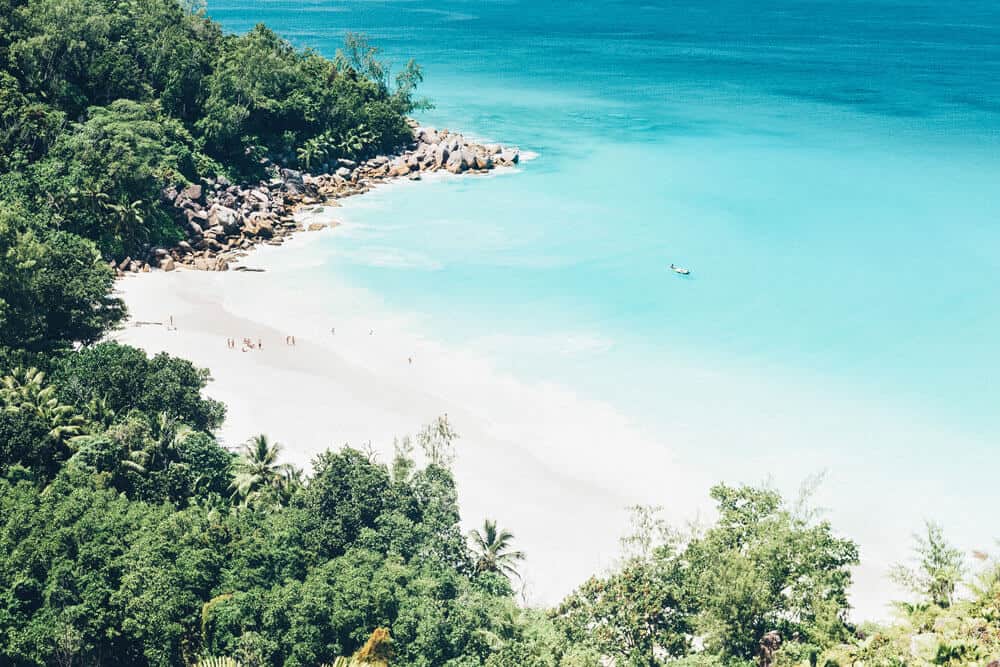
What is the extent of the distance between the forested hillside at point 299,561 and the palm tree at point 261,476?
0.09 metres

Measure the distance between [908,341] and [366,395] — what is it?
33929 millimetres

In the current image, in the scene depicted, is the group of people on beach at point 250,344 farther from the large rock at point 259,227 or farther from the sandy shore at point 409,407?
the large rock at point 259,227

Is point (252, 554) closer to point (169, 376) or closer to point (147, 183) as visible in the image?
point (169, 376)

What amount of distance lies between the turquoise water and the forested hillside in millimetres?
10638

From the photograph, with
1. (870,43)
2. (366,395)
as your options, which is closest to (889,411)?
(366,395)

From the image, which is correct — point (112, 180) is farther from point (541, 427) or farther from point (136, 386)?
point (541, 427)

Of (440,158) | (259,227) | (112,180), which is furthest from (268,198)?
(440,158)

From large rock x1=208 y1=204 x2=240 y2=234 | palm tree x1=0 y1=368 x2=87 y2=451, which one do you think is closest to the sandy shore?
large rock x1=208 y1=204 x2=240 y2=234

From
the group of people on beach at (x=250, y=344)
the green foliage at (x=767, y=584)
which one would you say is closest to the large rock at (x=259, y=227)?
the group of people on beach at (x=250, y=344)

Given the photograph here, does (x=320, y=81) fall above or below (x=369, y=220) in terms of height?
above

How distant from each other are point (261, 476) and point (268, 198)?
42.3 meters

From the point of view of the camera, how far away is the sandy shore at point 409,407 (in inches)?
1542

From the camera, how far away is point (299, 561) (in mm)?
A: 30016

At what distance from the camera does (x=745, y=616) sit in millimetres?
28016
